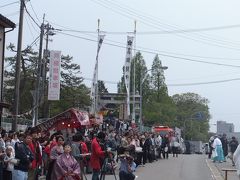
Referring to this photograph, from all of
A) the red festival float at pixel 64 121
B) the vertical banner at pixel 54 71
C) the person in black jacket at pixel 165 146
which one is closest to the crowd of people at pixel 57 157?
the red festival float at pixel 64 121

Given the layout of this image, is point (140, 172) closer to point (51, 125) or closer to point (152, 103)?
point (51, 125)

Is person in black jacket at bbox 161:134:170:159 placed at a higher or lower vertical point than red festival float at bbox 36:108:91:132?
lower

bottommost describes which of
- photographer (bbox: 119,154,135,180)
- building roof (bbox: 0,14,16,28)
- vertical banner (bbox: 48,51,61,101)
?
photographer (bbox: 119,154,135,180)

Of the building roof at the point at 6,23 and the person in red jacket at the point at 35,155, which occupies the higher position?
the building roof at the point at 6,23

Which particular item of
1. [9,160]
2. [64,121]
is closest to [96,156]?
[9,160]

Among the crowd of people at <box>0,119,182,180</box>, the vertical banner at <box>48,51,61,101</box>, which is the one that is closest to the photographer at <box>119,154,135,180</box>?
the crowd of people at <box>0,119,182,180</box>

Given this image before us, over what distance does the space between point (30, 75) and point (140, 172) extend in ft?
92.9

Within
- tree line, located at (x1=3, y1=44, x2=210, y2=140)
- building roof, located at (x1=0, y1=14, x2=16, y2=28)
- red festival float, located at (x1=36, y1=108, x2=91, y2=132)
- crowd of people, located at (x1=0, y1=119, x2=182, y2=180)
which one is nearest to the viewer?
crowd of people, located at (x1=0, y1=119, x2=182, y2=180)

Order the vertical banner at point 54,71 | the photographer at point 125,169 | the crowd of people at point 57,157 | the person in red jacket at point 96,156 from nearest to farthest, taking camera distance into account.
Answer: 1. the crowd of people at point 57,157
2. the photographer at point 125,169
3. the person in red jacket at point 96,156
4. the vertical banner at point 54,71

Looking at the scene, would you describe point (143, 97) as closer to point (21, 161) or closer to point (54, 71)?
point (54, 71)

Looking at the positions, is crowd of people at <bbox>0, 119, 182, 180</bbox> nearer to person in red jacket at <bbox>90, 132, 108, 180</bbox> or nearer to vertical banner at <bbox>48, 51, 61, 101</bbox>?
person in red jacket at <bbox>90, 132, 108, 180</bbox>

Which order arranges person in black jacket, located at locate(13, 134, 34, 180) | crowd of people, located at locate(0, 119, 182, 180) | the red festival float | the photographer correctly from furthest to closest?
the red festival float
the photographer
person in black jacket, located at locate(13, 134, 34, 180)
crowd of people, located at locate(0, 119, 182, 180)

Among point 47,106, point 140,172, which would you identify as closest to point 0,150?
point 140,172

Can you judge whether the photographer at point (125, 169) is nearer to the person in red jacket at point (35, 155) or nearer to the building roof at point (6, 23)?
the person in red jacket at point (35, 155)
